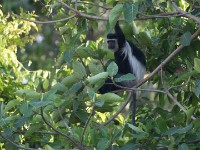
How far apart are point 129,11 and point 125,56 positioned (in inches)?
75.7

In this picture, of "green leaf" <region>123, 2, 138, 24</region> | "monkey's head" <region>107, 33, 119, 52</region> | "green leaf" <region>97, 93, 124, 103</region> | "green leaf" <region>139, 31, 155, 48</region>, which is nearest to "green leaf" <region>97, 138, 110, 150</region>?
"green leaf" <region>97, 93, 124, 103</region>

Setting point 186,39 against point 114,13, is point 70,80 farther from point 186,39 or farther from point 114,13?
point 186,39

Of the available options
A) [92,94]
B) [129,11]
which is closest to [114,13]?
[129,11]

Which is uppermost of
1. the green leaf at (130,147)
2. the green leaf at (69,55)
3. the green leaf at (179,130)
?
the green leaf at (69,55)

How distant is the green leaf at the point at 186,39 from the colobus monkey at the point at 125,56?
0.87 m

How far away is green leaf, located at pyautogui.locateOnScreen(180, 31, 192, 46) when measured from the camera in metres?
3.29

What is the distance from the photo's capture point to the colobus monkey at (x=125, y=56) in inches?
172

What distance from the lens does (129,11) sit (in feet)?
9.43

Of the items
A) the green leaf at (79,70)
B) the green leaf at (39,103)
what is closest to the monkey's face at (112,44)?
the green leaf at (79,70)

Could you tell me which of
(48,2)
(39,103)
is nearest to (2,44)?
(48,2)

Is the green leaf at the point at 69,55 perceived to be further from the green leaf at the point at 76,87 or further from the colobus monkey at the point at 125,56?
the colobus monkey at the point at 125,56

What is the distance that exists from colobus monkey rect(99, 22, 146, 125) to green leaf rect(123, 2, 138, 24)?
133cm

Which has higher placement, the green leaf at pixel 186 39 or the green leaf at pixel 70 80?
the green leaf at pixel 186 39

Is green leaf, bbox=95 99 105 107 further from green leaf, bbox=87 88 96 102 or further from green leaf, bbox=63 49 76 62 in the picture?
green leaf, bbox=63 49 76 62
